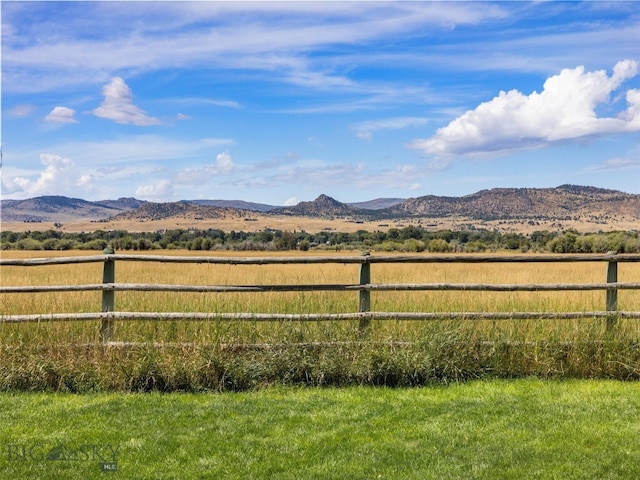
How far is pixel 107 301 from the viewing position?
7.86 metres

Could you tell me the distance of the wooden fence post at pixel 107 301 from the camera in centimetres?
770

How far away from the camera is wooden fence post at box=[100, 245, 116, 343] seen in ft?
25.3

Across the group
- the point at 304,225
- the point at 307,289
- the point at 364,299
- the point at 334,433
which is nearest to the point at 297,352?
the point at 307,289

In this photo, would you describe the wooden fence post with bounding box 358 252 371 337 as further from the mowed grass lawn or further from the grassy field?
the mowed grass lawn

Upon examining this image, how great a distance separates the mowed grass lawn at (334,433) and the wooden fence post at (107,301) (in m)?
1.03

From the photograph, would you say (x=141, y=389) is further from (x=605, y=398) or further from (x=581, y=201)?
(x=581, y=201)

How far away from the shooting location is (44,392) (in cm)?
702

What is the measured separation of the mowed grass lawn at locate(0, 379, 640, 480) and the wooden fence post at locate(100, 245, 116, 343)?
1.03 m

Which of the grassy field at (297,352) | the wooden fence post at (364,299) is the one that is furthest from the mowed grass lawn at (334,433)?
the wooden fence post at (364,299)

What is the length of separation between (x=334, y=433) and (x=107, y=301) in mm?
3772

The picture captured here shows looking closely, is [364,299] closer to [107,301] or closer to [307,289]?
[307,289]

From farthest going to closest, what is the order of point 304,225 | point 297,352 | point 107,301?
point 304,225
point 107,301
point 297,352

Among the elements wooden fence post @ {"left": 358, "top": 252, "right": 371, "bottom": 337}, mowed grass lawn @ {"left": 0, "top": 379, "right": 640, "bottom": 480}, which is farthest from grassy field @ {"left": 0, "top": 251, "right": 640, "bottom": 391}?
mowed grass lawn @ {"left": 0, "top": 379, "right": 640, "bottom": 480}

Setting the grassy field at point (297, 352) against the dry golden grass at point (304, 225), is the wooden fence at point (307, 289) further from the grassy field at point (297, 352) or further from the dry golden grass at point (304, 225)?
the dry golden grass at point (304, 225)
